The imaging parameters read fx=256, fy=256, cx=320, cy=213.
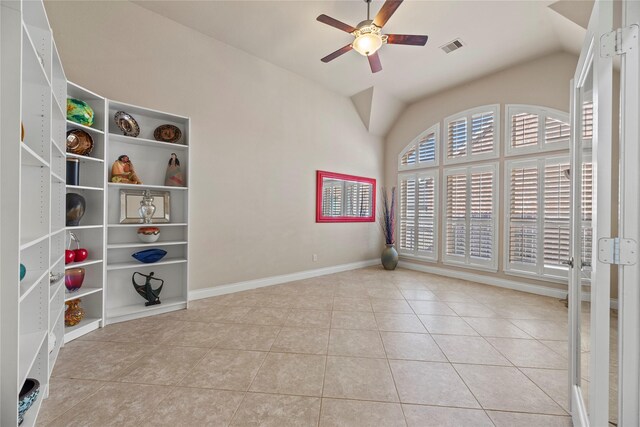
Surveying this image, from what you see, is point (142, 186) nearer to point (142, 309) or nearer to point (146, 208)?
point (146, 208)

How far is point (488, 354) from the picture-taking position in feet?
7.12

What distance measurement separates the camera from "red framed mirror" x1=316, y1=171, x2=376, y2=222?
16.0ft

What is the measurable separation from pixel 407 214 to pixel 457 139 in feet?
5.81

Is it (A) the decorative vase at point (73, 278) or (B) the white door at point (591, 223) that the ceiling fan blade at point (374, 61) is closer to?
(B) the white door at point (591, 223)

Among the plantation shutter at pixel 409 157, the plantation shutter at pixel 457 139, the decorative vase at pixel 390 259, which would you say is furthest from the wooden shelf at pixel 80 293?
the plantation shutter at pixel 457 139

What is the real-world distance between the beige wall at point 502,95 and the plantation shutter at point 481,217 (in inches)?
6.3

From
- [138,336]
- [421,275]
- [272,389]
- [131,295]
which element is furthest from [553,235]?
[131,295]

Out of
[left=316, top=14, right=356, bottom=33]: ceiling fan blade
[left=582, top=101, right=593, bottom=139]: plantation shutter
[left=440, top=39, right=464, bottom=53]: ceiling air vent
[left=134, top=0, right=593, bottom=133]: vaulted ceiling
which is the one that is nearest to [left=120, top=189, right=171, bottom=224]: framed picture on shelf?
[left=134, top=0, right=593, bottom=133]: vaulted ceiling

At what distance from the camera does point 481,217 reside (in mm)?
4508

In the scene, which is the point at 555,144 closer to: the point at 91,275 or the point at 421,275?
the point at 421,275

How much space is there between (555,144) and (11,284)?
18.2 feet

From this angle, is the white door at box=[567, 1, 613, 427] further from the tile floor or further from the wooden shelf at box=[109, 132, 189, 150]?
the wooden shelf at box=[109, 132, 189, 150]

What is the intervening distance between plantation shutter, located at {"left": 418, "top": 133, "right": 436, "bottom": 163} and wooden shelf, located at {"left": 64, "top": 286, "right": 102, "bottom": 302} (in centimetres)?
553

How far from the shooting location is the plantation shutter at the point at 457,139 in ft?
15.6
